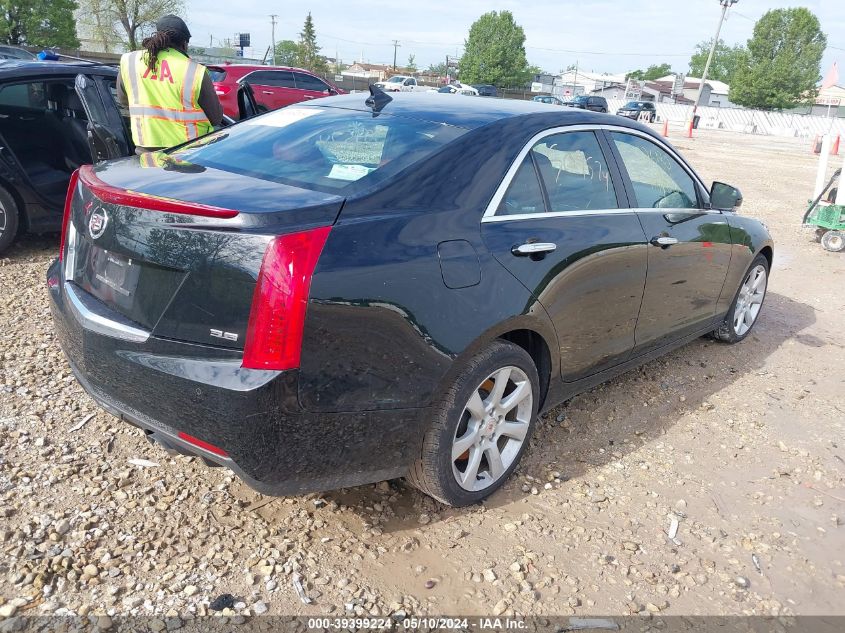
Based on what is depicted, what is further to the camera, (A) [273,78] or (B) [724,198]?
(A) [273,78]

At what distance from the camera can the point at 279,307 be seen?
2092 mm

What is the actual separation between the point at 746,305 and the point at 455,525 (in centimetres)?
353

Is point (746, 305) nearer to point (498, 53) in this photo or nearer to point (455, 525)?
point (455, 525)

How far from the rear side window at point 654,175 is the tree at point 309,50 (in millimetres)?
80215

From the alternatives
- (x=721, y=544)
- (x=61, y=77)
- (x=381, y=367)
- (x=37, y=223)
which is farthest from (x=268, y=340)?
(x=61, y=77)

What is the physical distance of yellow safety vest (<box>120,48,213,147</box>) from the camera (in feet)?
15.2

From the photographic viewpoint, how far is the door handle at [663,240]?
144 inches

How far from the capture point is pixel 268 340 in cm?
210

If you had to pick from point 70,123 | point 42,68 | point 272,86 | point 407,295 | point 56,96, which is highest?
point 42,68

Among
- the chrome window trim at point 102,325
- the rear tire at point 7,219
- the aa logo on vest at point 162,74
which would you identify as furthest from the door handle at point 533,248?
the rear tire at point 7,219

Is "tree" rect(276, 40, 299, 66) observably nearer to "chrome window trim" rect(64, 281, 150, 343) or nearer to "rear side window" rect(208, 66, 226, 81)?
"rear side window" rect(208, 66, 226, 81)

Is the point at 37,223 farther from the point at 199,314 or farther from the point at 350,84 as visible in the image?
the point at 350,84

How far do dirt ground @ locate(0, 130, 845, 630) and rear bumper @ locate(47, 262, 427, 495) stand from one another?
1.31ft

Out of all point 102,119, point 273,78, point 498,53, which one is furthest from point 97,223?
point 498,53
